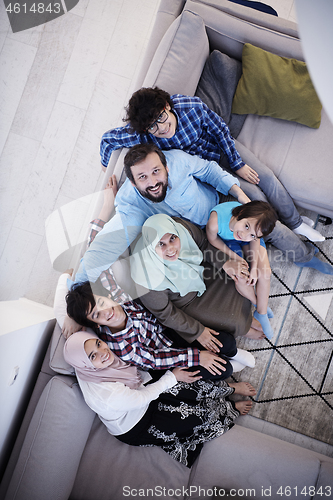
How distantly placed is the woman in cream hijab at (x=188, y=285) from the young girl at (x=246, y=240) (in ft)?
0.19

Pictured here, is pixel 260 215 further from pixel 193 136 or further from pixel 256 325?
pixel 256 325

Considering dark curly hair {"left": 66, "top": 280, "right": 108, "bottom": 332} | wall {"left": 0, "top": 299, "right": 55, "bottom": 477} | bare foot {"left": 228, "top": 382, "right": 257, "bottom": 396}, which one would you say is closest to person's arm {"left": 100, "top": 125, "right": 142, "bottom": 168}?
dark curly hair {"left": 66, "top": 280, "right": 108, "bottom": 332}

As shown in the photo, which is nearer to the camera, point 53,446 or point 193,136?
point 53,446

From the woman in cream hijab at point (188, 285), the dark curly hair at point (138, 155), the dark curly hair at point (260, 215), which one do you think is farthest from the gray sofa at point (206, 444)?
the woman in cream hijab at point (188, 285)

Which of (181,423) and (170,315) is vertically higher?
(170,315)

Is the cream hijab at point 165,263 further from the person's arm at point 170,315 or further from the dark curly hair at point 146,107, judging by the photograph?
the dark curly hair at point 146,107

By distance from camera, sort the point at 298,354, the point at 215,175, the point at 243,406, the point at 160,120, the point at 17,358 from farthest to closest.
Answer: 1. the point at 298,354
2. the point at 243,406
3. the point at 215,175
4. the point at 160,120
5. the point at 17,358

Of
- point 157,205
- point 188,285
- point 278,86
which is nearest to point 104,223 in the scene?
point 157,205

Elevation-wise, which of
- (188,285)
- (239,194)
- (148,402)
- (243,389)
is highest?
(239,194)

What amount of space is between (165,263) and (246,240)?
46 cm

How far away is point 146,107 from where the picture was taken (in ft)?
5.09

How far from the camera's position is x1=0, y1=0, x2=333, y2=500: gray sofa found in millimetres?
1542

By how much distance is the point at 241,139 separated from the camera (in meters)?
1.97

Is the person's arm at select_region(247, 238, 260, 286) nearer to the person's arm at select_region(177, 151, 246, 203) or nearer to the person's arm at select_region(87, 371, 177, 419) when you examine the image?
the person's arm at select_region(177, 151, 246, 203)
